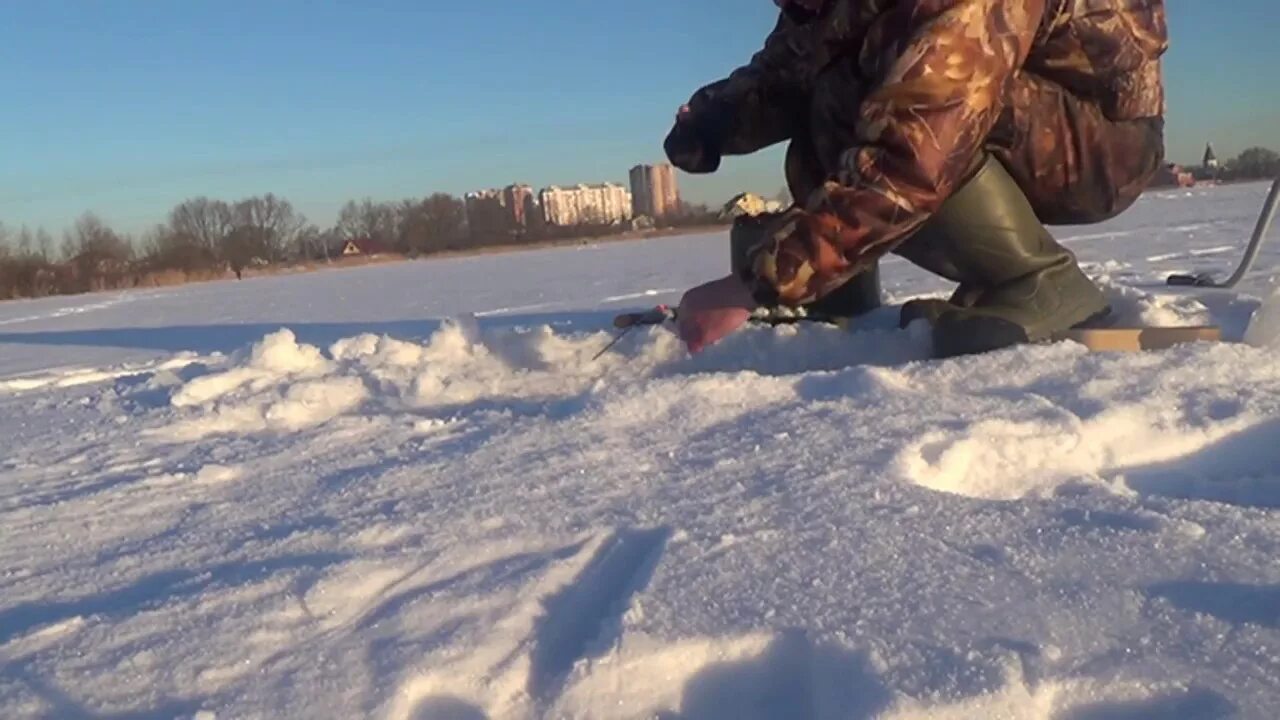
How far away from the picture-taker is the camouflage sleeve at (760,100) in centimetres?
178

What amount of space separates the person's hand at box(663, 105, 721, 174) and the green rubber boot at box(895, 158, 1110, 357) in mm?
505

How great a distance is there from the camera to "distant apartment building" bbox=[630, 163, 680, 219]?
25.6m

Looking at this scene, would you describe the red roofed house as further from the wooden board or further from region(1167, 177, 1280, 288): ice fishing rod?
the wooden board

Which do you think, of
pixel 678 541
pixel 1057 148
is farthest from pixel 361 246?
pixel 678 541

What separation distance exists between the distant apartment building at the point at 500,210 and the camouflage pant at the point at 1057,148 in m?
29.6

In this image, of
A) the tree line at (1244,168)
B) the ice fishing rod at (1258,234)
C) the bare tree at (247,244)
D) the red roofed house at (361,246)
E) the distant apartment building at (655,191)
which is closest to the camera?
the ice fishing rod at (1258,234)

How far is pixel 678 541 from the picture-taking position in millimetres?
825

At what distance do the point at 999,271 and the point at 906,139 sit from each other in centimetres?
36

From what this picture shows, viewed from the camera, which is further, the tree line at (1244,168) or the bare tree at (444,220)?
the bare tree at (444,220)

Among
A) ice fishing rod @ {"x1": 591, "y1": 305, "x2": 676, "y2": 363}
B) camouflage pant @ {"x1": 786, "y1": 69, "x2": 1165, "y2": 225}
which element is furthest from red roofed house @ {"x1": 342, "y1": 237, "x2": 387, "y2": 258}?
camouflage pant @ {"x1": 786, "y1": 69, "x2": 1165, "y2": 225}

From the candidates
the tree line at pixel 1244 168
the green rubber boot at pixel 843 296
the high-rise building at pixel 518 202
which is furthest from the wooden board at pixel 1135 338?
the high-rise building at pixel 518 202

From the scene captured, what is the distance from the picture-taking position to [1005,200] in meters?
1.45

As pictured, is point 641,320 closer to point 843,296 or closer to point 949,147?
point 843,296

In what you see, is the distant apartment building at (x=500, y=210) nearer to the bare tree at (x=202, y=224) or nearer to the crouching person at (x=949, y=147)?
the bare tree at (x=202, y=224)
